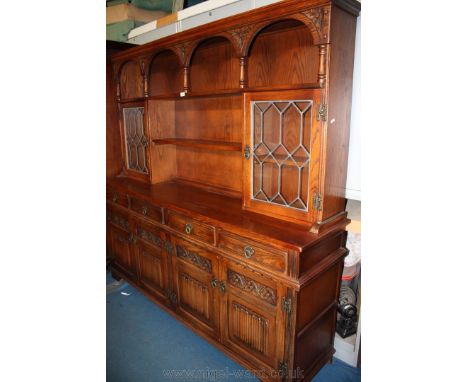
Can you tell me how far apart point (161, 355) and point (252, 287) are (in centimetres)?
84

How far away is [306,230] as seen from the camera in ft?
4.94

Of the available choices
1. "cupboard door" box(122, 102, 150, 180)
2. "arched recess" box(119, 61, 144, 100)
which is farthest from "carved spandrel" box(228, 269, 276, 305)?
"arched recess" box(119, 61, 144, 100)

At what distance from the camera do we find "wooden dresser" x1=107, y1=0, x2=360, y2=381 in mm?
1426

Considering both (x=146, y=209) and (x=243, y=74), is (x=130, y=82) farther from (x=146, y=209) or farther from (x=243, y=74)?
(x=243, y=74)

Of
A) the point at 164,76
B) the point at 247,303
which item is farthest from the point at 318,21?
the point at 164,76

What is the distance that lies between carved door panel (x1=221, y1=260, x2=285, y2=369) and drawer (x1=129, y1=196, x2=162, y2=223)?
63 centimetres

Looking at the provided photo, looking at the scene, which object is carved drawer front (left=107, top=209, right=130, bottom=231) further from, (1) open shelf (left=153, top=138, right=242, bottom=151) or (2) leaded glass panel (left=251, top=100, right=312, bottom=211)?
(2) leaded glass panel (left=251, top=100, right=312, bottom=211)

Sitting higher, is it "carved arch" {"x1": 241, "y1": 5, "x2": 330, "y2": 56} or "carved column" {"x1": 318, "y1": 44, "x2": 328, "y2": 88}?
"carved arch" {"x1": 241, "y1": 5, "x2": 330, "y2": 56}

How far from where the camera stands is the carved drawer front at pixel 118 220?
2.44 metres

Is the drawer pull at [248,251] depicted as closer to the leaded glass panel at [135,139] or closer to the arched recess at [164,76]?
the leaded glass panel at [135,139]

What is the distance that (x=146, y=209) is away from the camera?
2184mm
